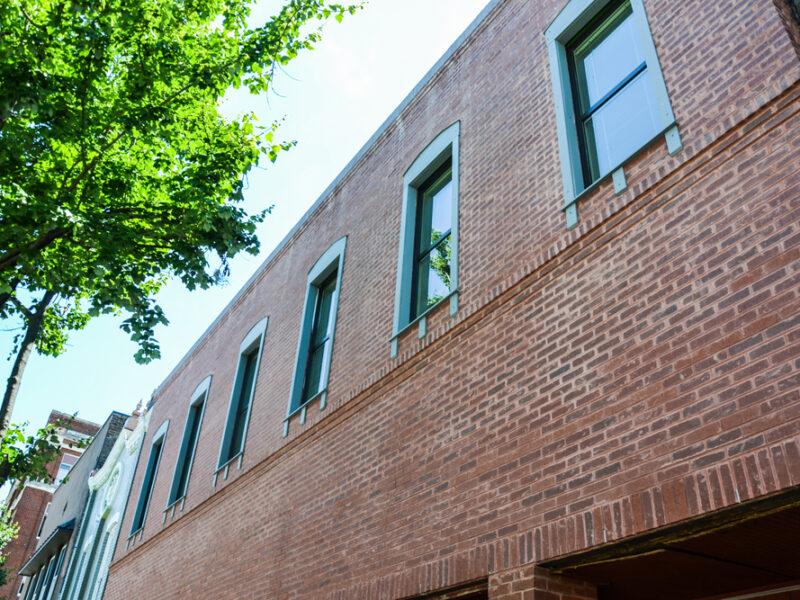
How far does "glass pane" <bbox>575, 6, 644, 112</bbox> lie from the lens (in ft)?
20.1

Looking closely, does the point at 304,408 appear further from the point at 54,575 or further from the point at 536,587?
the point at 54,575

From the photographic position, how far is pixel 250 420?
35.1 ft

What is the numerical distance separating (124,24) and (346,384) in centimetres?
539

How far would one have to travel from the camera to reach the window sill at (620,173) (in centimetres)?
491

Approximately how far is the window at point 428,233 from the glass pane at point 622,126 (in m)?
1.79

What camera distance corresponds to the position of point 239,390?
12.2 m

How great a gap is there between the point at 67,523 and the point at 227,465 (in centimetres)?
1680

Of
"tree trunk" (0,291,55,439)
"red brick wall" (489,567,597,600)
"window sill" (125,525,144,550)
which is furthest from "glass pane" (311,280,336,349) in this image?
"window sill" (125,525,144,550)

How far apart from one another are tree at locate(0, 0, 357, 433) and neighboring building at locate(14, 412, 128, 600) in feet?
46.4

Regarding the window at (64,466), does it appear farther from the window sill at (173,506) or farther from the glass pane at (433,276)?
the glass pane at (433,276)

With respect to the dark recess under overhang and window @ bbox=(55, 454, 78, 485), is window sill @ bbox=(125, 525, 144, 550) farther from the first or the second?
window @ bbox=(55, 454, 78, 485)

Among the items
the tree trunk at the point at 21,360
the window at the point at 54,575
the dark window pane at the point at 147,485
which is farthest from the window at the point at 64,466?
the tree trunk at the point at 21,360

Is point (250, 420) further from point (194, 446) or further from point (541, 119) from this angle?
point (541, 119)

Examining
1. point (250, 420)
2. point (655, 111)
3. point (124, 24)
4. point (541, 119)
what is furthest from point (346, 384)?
point (124, 24)
